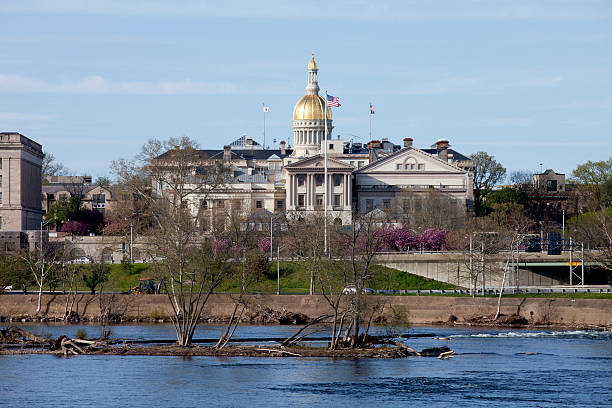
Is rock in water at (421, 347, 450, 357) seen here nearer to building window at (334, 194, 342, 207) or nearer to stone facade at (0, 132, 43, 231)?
stone facade at (0, 132, 43, 231)

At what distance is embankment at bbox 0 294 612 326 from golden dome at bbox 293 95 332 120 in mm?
105567

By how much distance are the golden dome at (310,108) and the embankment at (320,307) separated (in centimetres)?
10557

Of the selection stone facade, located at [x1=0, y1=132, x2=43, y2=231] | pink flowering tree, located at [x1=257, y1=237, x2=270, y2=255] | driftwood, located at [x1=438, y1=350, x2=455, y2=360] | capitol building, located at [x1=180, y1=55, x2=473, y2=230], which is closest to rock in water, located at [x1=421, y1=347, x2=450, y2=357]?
driftwood, located at [x1=438, y1=350, x2=455, y2=360]

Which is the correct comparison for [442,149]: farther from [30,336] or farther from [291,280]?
[30,336]

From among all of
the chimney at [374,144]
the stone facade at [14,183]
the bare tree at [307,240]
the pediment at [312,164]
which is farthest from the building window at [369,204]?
the stone facade at [14,183]

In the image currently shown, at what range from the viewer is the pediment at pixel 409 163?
16975cm

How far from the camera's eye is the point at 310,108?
19312cm

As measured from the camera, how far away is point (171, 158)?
355 feet

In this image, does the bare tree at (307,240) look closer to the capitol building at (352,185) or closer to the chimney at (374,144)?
the capitol building at (352,185)

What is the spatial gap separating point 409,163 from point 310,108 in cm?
Result: 2877

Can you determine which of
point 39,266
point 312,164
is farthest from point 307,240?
point 312,164

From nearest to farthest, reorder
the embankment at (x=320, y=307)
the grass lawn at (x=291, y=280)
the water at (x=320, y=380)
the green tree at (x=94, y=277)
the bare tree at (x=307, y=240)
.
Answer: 1. the water at (x=320, y=380)
2. the embankment at (x=320, y=307)
3. the bare tree at (x=307, y=240)
4. the green tree at (x=94, y=277)
5. the grass lawn at (x=291, y=280)

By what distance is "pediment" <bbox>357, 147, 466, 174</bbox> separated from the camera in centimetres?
16975

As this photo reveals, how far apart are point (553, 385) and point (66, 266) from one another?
5148 centimetres
